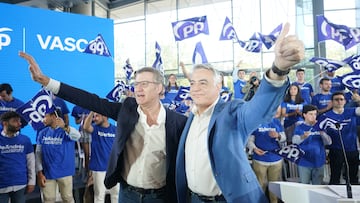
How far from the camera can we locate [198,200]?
1896 mm

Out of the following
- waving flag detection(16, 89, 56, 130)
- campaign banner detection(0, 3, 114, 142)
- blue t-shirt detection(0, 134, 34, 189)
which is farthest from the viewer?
campaign banner detection(0, 3, 114, 142)

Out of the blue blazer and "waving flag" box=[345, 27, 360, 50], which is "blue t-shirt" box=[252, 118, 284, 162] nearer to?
"waving flag" box=[345, 27, 360, 50]

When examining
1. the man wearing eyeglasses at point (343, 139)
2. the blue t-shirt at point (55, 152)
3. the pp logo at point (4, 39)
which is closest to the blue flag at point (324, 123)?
the man wearing eyeglasses at point (343, 139)

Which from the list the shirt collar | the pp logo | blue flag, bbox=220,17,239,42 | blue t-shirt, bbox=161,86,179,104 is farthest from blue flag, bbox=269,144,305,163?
the pp logo

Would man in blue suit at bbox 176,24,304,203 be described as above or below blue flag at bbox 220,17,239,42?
below

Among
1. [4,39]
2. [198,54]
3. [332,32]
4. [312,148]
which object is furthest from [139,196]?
[4,39]

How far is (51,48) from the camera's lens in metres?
7.79

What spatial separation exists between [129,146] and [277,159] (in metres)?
2.72

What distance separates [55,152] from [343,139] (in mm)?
3664

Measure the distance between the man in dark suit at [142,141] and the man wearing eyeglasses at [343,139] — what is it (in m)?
2.96

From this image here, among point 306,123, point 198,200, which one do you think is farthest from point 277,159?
point 198,200

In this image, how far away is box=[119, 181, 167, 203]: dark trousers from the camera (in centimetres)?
212

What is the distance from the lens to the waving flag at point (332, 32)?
221 inches

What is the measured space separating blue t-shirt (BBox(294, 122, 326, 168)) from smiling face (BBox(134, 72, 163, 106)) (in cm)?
281
